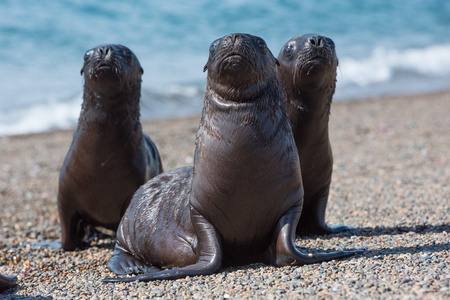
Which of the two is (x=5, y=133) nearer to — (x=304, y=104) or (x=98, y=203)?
(x=98, y=203)

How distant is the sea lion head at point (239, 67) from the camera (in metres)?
4.22

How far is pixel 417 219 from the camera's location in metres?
5.99

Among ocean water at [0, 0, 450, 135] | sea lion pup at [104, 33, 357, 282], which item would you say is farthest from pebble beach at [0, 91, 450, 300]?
ocean water at [0, 0, 450, 135]

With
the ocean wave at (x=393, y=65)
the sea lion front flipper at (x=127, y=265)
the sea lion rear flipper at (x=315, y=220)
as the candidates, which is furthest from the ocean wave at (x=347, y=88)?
the sea lion front flipper at (x=127, y=265)

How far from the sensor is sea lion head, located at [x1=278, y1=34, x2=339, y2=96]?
5.24m

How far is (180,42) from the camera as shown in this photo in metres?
23.8

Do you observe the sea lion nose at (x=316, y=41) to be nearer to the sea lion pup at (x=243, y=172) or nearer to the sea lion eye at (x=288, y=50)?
the sea lion eye at (x=288, y=50)

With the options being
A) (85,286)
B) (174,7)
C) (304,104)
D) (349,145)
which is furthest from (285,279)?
(174,7)

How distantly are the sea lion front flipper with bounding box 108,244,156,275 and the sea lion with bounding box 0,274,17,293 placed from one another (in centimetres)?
71

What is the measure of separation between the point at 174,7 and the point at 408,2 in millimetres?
14241

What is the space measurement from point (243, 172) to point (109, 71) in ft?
6.75

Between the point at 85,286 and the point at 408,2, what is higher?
the point at 408,2

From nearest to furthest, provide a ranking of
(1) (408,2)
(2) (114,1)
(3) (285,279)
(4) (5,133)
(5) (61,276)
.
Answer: (3) (285,279), (5) (61,276), (4) (5,133), (2) (114,1), (1) (408,2)

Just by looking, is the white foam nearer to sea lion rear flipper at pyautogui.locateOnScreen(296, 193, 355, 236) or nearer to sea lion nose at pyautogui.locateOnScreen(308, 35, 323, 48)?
sea lion rear flipper at pyautogui.locateOnScreen(296, 193, 355, 236)
